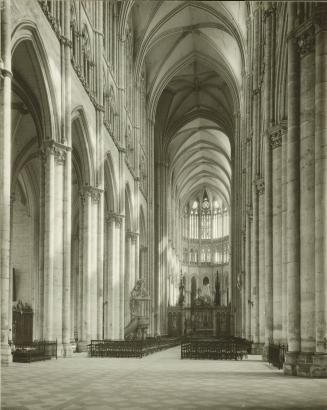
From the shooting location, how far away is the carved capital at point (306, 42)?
15758 millimetres

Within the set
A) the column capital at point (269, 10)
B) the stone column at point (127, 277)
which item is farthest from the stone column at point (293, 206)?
the stone column at point (127, 277)

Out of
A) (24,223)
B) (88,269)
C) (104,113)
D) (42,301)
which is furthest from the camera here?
(24,223)

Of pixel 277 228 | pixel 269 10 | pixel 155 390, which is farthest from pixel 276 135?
pixel 155 390

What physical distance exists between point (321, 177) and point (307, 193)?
0.67 meters

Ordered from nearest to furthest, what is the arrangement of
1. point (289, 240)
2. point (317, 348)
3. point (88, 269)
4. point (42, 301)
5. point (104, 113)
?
point (317, 348) < point (289, 240) < point (42, 301) < point (88, 269) < point (104, 113)

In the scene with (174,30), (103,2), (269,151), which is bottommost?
(269,151)

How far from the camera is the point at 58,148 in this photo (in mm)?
23609

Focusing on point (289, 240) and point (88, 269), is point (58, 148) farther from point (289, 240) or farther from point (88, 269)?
point (289, 240)

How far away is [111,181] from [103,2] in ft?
33.5

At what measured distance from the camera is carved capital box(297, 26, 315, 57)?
15758 mm

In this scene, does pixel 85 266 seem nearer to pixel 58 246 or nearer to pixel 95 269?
pixel 95 269

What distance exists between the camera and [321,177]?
48.8ft

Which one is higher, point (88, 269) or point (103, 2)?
point (103, 2)

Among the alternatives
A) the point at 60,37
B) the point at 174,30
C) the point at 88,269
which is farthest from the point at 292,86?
the point at 174,30
